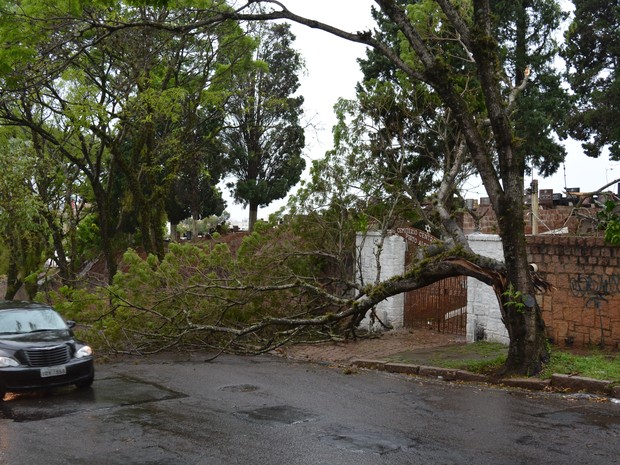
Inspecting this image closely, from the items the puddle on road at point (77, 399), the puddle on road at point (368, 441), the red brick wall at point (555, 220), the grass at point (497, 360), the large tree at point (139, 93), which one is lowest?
the puddle on road at point (77, 399)

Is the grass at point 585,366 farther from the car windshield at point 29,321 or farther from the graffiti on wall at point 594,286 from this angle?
the car windshield at point 29,321

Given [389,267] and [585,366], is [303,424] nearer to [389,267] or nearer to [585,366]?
[585,366]

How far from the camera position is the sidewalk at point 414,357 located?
1012 centimetres

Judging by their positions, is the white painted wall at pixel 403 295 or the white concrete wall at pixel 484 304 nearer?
the white concrete wall at pixel 484 304

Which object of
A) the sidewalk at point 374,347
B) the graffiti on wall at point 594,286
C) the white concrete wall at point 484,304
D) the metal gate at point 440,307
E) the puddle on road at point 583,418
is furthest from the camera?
the metal gate at point 440,307

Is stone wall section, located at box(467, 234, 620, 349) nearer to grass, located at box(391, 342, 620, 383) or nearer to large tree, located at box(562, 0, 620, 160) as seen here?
grass, located at box(391, 342, 620, 383)

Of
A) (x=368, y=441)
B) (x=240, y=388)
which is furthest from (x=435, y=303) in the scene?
(x=368, y=441)

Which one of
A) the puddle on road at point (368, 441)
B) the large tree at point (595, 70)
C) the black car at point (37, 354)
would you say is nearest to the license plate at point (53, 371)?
the black car at point (37, 354)

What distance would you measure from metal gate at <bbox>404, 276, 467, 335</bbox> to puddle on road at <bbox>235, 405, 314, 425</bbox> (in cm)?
760

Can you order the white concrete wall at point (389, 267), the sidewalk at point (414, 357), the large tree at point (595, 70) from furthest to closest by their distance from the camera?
the large tree at point (595, 70), the white concrete wall at point (389, 267), the sidewalk at point (414, 357)

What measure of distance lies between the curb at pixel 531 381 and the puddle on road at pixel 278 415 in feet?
11.8

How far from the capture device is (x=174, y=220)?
136ft

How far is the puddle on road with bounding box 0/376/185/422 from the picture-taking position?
9.43 metres

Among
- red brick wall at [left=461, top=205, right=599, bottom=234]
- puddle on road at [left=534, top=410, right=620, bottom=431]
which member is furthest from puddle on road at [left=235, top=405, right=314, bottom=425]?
red brick wall at [left=461, top=205, right=599, bottom=234]
